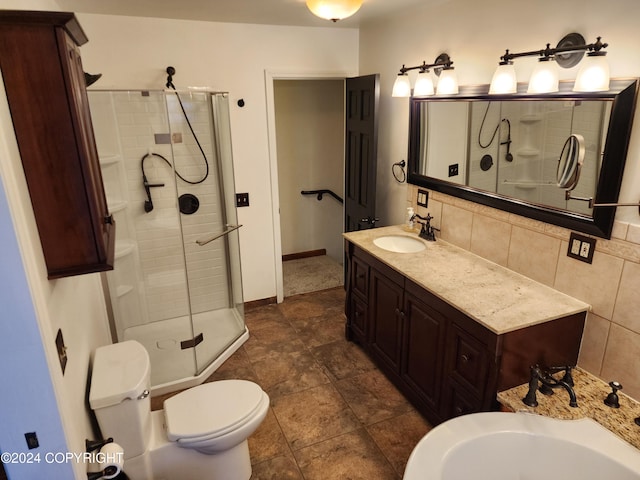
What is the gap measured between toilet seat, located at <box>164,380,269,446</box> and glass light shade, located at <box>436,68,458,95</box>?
204cm

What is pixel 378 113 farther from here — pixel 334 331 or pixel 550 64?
pixel 334 331

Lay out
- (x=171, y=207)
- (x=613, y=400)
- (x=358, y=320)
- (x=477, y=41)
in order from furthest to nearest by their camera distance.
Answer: (x=171, y=207), (x=358, y=320), (x=477, y=41), (x=613, y=400)

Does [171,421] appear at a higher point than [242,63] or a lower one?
lower

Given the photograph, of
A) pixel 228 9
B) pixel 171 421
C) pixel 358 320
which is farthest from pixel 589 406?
pixel 228 9

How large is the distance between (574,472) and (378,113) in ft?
8.25

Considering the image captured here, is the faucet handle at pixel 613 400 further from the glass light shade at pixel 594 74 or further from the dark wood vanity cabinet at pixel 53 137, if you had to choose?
the dark wood vanity cabinet at pixel 53 137

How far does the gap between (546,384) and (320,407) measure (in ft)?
4.37

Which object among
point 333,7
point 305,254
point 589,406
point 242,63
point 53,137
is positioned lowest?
point 305,254

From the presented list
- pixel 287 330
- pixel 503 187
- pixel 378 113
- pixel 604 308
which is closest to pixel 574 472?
pixel 604 308

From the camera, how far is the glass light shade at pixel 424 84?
8.84ft

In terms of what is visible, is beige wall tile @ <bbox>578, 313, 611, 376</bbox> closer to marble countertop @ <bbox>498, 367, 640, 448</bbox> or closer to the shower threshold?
marble countertop @ <bbox>498, 367, 640, 448</bbox>

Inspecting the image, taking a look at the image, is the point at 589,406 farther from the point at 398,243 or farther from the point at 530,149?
the point at 398,243

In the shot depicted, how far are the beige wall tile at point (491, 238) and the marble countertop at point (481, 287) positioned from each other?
44 millimetres

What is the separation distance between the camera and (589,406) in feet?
5.73
